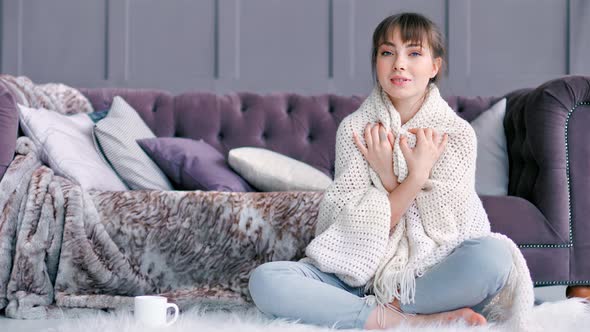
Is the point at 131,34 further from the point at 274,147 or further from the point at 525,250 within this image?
the point at 525,250

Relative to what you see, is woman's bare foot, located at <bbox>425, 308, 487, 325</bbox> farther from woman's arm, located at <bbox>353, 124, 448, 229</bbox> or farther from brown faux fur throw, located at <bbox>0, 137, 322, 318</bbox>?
brown faux fur throw, located at <bbox>0, 137, 322, 318</bbox>

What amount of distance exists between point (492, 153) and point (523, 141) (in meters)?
0.15

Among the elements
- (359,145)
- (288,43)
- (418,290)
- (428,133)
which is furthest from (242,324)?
(288,43)

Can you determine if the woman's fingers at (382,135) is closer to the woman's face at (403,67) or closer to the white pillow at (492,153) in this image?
the woman's face at (403,67)

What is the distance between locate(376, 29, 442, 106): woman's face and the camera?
1.80 metres

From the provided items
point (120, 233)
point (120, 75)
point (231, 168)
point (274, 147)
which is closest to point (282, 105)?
point (274, 147)

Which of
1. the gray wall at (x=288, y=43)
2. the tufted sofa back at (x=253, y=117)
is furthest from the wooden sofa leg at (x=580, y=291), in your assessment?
the gray wall at (x=288, y=43)

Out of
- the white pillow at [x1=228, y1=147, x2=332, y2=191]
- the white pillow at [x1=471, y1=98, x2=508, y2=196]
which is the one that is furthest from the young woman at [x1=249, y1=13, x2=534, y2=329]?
the white pillow at [x1=471, y1=98, x2=508, y2=196]

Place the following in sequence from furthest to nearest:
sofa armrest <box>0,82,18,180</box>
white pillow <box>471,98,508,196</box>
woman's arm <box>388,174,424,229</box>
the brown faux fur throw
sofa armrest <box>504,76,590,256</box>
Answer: white pillow <box>471,98,508,196</box>
sofa armrest <box>504,76,590,256</box>
sofa armrest <box>0,82,18,180</box>
the brown faux fur throw
woman's arm <box>388,174,424,229</box>

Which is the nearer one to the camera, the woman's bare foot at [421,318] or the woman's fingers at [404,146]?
the woman's bare foot at [421,318]

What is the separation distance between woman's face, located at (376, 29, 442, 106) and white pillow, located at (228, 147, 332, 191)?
0.70 m

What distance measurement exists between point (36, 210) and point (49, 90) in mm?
775

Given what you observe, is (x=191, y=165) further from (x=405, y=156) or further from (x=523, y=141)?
(x=523, y=141)

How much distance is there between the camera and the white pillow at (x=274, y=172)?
8.11 ft
